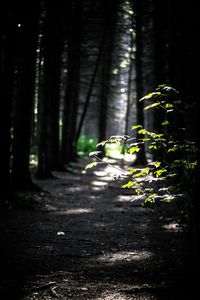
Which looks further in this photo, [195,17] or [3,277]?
[195,17]

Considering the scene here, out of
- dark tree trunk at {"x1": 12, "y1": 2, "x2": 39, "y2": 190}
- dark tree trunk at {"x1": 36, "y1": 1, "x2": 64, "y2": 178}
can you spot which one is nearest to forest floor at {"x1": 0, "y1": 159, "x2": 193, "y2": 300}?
dark tree trunk at {"x1": 12, "y1": 2, "x2": 39, "y2": 190}

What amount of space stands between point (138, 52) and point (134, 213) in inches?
503

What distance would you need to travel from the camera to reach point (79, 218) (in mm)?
8062

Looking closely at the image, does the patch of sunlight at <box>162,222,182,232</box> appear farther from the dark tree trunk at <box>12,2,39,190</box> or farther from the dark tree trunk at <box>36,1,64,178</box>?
the dark tree trunk at <box>36,1,64,178</box>

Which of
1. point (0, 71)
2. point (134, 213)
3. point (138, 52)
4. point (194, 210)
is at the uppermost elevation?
point (138, 52)

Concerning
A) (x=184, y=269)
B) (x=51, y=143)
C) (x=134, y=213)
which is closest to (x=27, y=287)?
(x=184, y=269)

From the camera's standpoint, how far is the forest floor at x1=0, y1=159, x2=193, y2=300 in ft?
12.7

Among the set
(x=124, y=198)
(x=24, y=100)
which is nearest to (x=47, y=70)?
(x=24, y=100)

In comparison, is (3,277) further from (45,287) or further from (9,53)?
(9,53)

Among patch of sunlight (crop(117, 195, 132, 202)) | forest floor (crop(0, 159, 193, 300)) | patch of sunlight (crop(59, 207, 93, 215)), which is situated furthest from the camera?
patch of sunlight (crop(117, 195, 132, 202))

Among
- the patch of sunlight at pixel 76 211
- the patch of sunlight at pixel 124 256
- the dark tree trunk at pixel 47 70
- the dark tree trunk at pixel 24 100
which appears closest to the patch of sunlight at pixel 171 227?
the patch of sunlight at pixel 124 256

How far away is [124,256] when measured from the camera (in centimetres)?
516

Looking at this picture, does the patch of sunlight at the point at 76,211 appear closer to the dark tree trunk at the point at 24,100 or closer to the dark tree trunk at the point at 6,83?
the dark tree trunk at the point at 6,83

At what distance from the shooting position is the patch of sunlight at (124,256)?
4988mm
